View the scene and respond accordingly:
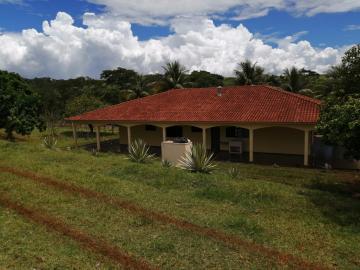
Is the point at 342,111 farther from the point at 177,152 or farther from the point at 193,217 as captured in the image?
the point at 177,152

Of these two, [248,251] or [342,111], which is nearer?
[248,251]

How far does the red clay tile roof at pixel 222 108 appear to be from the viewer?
19391 millimetres

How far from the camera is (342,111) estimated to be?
35.0 feet

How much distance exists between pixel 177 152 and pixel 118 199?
8.08m

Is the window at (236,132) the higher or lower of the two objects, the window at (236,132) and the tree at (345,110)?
the lower

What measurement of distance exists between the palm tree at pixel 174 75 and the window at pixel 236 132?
14.9 meters

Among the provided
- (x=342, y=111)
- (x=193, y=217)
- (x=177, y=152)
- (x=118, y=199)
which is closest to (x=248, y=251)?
(x=193, y=217)

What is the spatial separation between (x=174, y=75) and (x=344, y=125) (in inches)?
1100

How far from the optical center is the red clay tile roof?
63.6ft

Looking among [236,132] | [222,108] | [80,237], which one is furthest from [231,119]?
[80,237]

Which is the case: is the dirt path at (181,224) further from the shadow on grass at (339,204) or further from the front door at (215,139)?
the front door at (215,139)

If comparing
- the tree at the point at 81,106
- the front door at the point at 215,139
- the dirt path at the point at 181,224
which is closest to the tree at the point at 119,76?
the tree at the point at 81,106

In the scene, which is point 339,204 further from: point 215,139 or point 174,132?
point 174,132

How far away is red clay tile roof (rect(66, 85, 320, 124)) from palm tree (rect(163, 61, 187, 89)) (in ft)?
32.1
